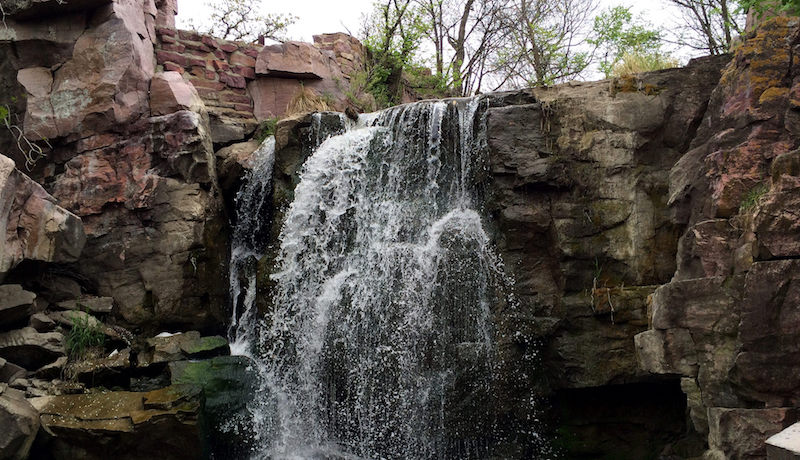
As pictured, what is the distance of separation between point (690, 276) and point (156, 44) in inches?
361

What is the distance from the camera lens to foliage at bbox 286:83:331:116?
34.0 feet

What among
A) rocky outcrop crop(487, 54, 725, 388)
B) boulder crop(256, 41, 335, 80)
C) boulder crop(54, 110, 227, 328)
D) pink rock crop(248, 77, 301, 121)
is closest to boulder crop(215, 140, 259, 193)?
boulder crop(54, 110, 227, 328)

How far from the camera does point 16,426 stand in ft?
18.7

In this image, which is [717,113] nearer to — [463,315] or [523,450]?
[463,315]

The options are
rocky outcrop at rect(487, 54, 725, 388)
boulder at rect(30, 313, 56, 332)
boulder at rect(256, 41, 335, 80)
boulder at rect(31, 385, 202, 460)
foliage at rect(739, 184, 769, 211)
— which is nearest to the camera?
foliage at rect(739, 184, 769, 211)

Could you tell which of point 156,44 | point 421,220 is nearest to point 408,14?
point 156,44

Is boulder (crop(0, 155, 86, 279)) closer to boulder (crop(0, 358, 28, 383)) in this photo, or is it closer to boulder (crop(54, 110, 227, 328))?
boulder (crop(54, 110, 227, 328))

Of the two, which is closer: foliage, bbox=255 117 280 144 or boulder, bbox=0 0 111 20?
boulder, bbox=0 0 111 20

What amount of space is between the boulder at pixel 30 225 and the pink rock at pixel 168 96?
2.37m

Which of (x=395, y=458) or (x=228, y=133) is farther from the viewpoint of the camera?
(x=228, y=133)

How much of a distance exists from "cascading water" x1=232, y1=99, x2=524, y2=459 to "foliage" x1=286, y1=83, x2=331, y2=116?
7.42ft

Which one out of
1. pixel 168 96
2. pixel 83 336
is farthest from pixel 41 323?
pixel 168 96

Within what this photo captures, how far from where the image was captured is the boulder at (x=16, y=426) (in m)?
5.62

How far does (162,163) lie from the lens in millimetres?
8961
